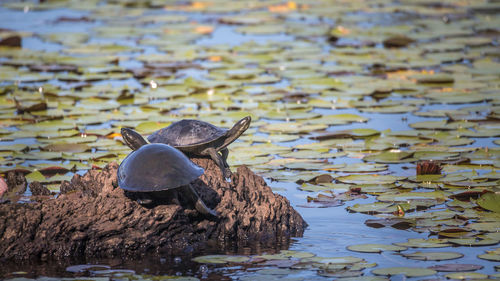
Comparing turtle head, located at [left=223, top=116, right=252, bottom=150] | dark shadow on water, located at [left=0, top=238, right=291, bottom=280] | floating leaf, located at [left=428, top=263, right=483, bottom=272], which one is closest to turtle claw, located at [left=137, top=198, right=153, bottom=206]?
dark shadow on water, located at [left=0, top=238, right=291, bottom=280]

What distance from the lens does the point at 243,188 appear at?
255 inches

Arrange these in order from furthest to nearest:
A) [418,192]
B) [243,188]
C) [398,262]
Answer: [418,192] < [243,188] < [398,262]

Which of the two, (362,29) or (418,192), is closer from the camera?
(418,192)

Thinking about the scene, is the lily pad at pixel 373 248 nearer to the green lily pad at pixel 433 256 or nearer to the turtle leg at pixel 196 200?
the green lily pad at pixel 433 256

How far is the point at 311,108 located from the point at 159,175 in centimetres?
499

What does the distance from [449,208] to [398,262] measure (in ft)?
4.49

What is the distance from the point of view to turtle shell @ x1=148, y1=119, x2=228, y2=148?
663 centimetres

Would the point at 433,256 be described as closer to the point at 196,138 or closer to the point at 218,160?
the point at 218,160

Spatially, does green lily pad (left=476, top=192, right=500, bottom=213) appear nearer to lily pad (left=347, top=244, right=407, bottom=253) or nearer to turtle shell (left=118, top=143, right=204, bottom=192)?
lily pad (left=347, top=244, right=407, bottom=253)

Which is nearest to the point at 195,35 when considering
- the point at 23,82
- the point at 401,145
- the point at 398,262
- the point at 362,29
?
the point at 362,29

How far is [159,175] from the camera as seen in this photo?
19.0 ft

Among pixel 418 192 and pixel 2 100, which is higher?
pixel 2 100

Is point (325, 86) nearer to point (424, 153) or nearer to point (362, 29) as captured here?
point (424, 153)

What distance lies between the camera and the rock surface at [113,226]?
19.0ft
